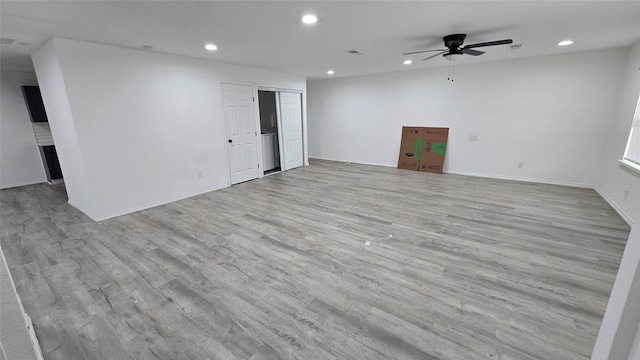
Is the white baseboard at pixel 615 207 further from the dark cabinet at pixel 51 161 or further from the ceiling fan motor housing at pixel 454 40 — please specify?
the dark cabinet at pixel 51 161

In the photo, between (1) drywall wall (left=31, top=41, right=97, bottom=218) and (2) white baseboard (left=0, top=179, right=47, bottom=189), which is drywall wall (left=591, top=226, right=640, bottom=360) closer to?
(1) drywall wall (left=31, top=41, right=97, bottom=218)

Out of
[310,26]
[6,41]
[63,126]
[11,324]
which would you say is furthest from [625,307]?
[6,41]

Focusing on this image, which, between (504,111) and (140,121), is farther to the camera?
(504,111)

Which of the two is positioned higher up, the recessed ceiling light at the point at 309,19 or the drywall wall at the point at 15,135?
the recessed ceiling light at the point at 309,19

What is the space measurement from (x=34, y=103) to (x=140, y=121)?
3.70m

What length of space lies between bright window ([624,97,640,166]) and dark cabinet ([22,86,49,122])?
1079cm

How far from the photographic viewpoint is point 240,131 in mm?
5625

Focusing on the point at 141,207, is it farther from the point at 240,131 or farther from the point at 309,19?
the point at 309,19

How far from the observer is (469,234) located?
10.6ft

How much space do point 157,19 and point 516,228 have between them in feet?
16.3

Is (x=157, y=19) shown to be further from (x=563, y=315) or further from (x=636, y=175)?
(x=636, y=175)

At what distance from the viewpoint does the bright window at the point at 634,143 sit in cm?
363

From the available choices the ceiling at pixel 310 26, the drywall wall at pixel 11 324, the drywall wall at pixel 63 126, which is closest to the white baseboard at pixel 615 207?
the ceiling at pixel 310 26

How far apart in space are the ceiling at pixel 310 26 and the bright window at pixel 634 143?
120cm
